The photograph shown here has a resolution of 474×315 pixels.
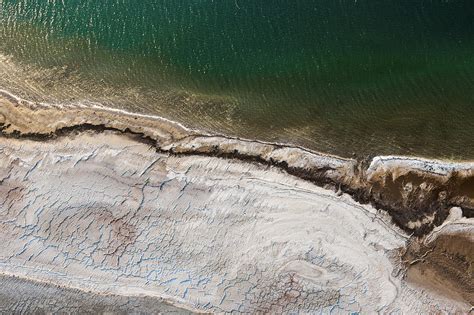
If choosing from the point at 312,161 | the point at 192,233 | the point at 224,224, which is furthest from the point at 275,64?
the point at 192,233

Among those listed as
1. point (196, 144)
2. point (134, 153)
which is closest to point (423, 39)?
point (196, 144)

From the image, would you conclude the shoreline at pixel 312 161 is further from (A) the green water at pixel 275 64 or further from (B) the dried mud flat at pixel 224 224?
(A) the green water at pixel 275 64

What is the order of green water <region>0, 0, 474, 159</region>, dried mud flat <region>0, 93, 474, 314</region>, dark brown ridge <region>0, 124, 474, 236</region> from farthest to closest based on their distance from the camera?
green water <region>0, 0, 474, 159</region> → dark brown ridge <region>0, 124, 474, 236</region> → dried mud flat <region>0, 93, 474, 314</region>

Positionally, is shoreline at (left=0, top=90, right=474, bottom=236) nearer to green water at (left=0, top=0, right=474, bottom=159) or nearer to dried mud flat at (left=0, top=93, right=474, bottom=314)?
dried mud flat at (left=0, top=93, right=474, bottom=314)

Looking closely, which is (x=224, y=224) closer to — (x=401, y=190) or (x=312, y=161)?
(x=312, y=161)

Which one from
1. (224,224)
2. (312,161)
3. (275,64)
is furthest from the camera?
(275,64)

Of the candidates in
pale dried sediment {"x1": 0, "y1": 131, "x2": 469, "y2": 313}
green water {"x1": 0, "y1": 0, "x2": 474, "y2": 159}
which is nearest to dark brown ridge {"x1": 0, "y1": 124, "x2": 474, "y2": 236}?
pale dried sediment {"x1": 0, "y1": 131, "x2": 469, "y2": 313}
